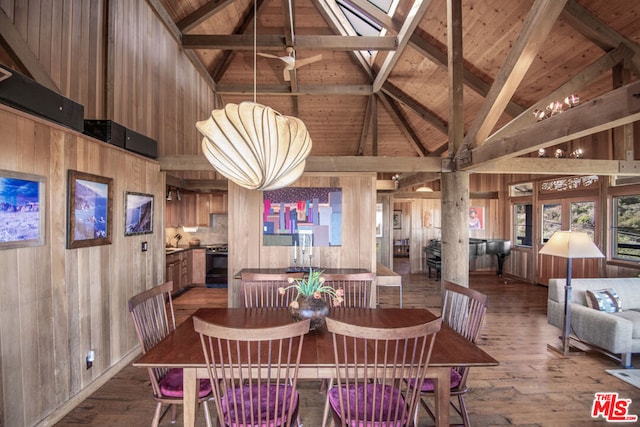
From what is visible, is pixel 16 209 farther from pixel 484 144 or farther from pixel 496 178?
pixel 496 178

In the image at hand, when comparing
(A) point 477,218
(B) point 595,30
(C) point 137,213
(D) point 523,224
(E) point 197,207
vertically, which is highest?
(B) point 595,30

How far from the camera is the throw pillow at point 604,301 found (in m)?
3.85

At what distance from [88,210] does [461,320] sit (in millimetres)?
3309

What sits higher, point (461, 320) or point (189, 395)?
point (461, 320)

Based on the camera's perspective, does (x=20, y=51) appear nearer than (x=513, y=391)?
Yes

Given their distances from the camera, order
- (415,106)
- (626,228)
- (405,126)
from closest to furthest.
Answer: (626,228)
(415,106)
(405,126)

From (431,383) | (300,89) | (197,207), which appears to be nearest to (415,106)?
(300,89)

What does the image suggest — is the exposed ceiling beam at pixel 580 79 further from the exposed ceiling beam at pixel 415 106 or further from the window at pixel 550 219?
the window at pixel 550 219

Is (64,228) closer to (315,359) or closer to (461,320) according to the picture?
(315,359)

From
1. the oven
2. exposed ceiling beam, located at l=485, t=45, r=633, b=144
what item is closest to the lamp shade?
exposed ceiling beam, located at l=485, t=45, r=633, b=144

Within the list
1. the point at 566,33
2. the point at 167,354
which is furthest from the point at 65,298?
the point at 566,33

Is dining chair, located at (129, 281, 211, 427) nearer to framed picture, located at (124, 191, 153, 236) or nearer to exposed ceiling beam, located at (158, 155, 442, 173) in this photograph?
framed picture, located at (124, 191, 153, 236)

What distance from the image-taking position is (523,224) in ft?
26.8

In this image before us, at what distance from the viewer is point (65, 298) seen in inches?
101
